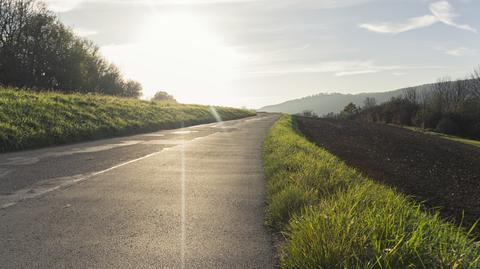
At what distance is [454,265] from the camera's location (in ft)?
7.79

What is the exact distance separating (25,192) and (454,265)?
5968 millimetres

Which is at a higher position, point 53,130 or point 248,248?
point 53,130

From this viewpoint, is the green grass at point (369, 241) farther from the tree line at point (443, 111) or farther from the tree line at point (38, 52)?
the tree line at point (443, 111)

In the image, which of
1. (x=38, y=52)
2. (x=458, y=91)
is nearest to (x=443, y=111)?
(x=458, y=91)

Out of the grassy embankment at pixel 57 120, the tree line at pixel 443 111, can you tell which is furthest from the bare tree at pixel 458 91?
the grassy embankment at pixel 57 120

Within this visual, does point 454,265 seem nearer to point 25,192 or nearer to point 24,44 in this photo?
point 25,192

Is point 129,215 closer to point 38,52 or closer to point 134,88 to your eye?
point 38,52

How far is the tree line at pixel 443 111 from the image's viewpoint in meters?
60.8

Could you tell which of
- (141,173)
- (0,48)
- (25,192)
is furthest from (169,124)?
(0,48)

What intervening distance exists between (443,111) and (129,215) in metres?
75.9

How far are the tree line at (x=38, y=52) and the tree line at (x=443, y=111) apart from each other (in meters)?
62.2

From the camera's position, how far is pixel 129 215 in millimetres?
4648

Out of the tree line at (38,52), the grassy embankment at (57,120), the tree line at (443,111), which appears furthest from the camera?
the tree line at (443,111)

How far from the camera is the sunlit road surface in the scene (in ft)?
11.0
